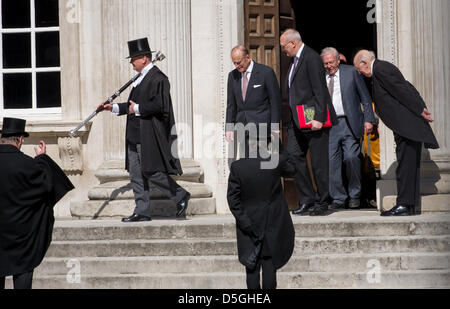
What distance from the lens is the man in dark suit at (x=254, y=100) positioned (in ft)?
42.5

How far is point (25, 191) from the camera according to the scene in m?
9.77

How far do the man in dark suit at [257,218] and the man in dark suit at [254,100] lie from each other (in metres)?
3.09

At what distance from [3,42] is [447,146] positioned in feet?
19.0

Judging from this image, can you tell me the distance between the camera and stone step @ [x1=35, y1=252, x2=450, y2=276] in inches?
444

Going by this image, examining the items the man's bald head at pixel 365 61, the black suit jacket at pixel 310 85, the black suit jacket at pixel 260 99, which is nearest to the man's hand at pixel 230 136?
the black suit jacket at pixel 260 99

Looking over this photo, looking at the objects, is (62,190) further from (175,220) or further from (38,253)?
(175,220)

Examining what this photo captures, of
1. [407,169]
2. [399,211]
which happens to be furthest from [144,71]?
[399,211]

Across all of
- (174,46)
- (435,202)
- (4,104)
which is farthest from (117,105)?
(435,202)

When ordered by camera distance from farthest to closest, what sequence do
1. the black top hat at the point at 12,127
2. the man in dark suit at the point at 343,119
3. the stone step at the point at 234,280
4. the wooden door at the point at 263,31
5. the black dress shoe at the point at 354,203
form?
the wooden door at the point at 263,31 < the black dress shoe at the point at 354,203 < the man in dark suit at the point at 343,119 < the stone step at the point at 234,280 < the black top hat at the point at 12,127

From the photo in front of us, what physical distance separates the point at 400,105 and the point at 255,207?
339cm

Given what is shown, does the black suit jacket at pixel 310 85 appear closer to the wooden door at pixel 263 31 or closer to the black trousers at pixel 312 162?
the black trousers at pixel 312 162

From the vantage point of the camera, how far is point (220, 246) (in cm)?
1166

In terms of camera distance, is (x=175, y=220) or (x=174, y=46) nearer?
(x=175, y=220)

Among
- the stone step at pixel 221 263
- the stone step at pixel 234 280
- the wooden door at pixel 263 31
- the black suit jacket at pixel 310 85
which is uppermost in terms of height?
the wooden door at pixel 263 31
